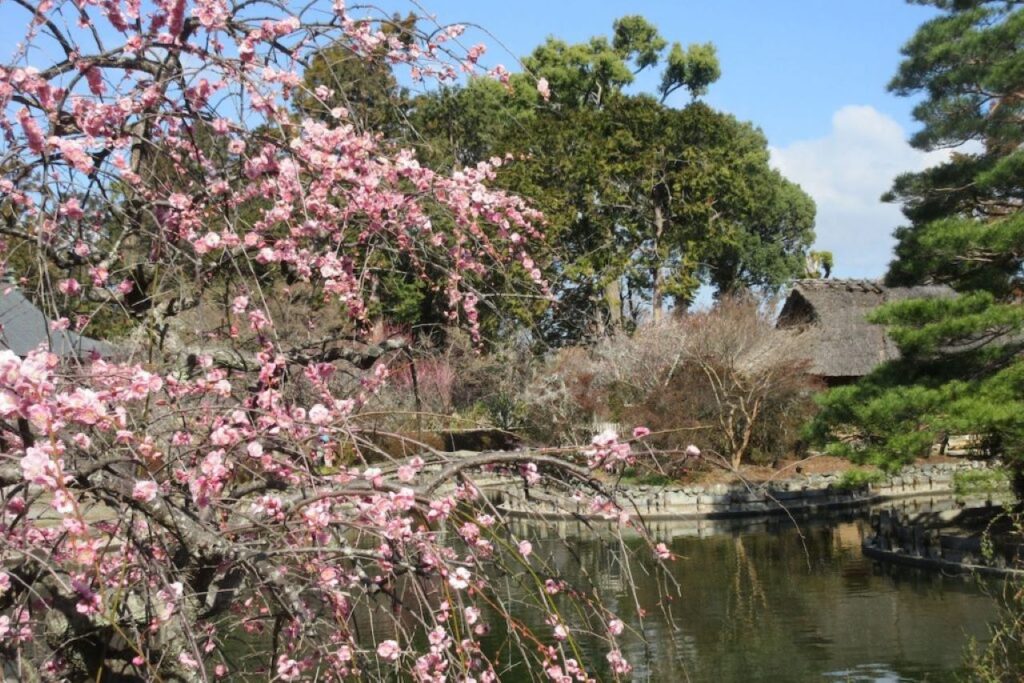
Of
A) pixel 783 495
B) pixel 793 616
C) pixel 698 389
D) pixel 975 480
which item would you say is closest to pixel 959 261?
pixel 975 480

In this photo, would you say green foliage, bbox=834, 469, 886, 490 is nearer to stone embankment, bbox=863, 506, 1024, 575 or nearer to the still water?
the still water

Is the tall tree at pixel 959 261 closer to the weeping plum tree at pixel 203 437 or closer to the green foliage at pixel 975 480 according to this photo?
the green foliage at pixel 975 480

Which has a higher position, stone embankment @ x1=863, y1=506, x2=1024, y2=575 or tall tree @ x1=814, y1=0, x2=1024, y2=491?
tall tree @ x1=814, y1=0, x2=1024, y2=491

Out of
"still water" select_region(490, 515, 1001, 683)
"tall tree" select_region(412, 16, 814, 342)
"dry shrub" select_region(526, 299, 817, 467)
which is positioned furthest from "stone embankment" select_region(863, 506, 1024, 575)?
"tall tree" select_region(412, 16, 814, 342)

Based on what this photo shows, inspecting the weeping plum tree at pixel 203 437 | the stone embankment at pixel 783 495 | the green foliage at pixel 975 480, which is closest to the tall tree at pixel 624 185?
the stone embankment at pixel 783 495

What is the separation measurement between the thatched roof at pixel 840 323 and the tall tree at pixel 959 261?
8216mm

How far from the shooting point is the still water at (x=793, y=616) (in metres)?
7.03

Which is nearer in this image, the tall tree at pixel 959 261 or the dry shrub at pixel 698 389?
the tall tree at pixel 959 261

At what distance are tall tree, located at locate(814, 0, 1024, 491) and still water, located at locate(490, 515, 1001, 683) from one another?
1.26 metres

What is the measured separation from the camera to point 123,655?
8.99ft

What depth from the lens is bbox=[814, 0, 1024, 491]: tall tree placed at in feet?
30.5

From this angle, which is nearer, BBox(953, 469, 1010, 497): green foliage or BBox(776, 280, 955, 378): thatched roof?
BBox(953, 469, 1010, 497): green foliage

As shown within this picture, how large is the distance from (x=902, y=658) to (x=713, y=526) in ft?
21.3

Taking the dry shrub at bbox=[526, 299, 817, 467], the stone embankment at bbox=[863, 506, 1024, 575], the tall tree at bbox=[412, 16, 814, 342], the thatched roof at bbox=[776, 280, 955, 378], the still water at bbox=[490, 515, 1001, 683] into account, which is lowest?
the still water at bbox=[490, 515, 1001, 683]
